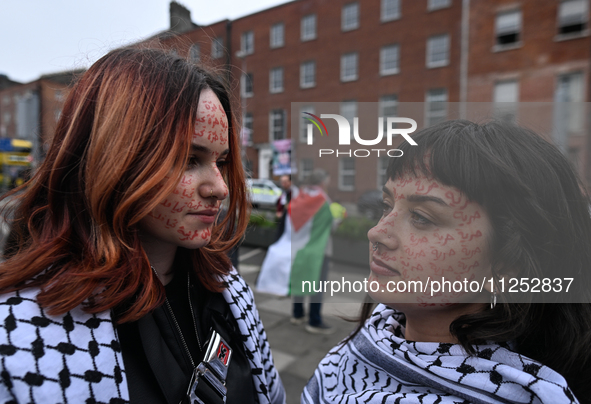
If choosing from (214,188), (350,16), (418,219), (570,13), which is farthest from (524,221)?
(570,13)

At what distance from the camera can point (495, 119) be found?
886 millimetres

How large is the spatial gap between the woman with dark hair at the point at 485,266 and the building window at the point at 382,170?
3 cm

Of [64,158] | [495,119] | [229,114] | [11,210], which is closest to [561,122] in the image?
[495,119]

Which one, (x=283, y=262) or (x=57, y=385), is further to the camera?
(x=283, y=262)

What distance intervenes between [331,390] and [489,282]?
0.62m

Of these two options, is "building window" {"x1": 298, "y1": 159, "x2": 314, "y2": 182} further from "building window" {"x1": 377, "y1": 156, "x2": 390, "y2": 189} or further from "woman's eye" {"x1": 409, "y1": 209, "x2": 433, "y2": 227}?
"woman's eye" {"x1": 409, "y1": 209, "x2": 433, "y2": 227}

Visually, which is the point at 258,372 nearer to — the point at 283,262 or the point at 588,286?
the point at 283,262

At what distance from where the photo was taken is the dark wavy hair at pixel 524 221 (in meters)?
0.81

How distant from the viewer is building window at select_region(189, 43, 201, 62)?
127 centimetres

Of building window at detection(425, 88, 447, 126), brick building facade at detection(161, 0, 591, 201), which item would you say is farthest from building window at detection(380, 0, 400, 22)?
building window at detection(425, 88, 447, 126)

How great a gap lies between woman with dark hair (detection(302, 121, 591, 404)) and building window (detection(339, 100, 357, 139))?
0.16 m

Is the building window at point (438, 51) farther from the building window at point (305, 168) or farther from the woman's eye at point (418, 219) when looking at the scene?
the woman's eye at point (418, 219)

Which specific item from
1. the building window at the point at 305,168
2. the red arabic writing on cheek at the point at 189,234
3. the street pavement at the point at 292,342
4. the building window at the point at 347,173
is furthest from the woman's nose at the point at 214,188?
the street pavement at the point at 292,342

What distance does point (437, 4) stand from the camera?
36.7 ft
